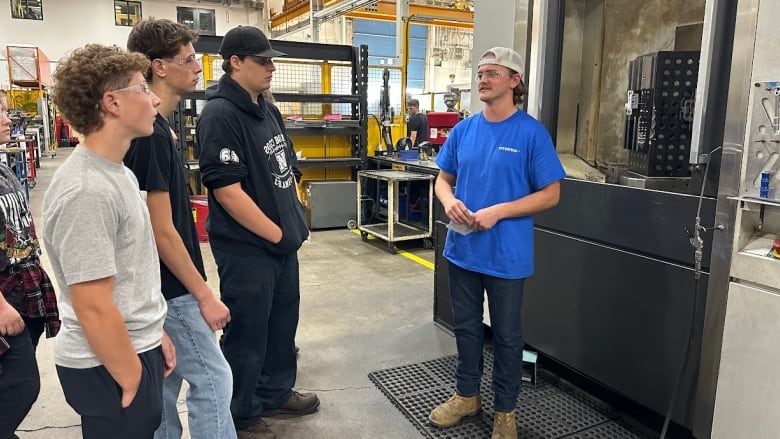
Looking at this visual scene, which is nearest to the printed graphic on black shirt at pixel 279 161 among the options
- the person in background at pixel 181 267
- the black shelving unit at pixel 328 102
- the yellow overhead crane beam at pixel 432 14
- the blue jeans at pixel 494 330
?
the person in background at pixel 181 267

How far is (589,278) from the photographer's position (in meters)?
2.31

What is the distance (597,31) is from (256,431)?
2.39m

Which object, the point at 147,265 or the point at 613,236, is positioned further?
the point at 613,236

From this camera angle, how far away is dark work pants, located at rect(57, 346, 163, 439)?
1106 millimetres

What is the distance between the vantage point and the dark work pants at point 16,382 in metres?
1.40

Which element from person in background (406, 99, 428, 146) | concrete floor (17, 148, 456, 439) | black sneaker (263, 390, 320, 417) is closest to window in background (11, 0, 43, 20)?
person in background (406, 99, 428, 146)

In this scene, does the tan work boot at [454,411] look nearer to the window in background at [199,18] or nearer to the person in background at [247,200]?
the person in background at [247,200]

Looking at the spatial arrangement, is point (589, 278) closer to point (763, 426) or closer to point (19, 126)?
point (763, 426)

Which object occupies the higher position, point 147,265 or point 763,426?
point 147,265

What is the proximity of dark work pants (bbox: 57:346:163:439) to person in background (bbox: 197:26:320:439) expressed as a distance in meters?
0.70

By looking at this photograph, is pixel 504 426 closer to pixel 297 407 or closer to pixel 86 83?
pixel 297 407

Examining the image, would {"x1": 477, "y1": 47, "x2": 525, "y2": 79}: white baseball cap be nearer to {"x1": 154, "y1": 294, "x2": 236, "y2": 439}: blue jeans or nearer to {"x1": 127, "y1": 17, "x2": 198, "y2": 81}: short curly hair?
{"x1": 127, "y1": 17, "x2": 198, "y2": 81}: short curly hair

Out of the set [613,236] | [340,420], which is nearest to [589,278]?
[613,236]

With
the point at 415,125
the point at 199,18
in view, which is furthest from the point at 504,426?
the point at 199,18
